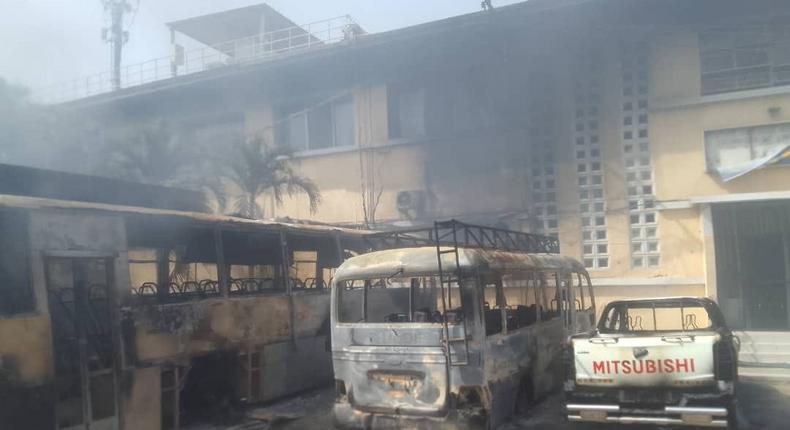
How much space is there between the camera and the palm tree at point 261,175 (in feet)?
53.5

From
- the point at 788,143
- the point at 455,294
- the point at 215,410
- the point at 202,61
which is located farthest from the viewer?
the point at 202,61

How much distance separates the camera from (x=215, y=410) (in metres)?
8.12

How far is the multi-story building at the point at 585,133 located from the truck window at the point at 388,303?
25.2ft

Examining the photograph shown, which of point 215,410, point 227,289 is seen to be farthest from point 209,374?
point 227,289

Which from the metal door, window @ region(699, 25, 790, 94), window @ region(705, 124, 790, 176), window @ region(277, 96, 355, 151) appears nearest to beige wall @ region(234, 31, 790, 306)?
window @ region(705, 124, 790, 176)

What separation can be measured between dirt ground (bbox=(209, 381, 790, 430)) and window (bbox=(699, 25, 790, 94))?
22.9ft

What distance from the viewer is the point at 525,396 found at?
7031mm

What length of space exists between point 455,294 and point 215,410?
11.8ft

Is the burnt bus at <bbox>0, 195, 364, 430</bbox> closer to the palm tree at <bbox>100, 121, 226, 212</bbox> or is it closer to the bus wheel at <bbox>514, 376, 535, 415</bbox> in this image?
the bus wheel at <bbox>514, 376, 535, 415</bbox>

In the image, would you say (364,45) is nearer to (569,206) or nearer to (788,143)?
(569,206)

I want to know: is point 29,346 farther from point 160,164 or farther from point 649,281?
point 649,281

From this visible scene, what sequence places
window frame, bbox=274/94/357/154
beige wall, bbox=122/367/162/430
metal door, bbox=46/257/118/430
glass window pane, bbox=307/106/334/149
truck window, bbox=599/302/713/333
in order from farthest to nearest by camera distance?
glass window pane, bbox=307/106/334/149, window frame, bbox=274/94/357/154, truck window, bbox=599/302/713/333, beige wall, bbox=122/367/162/430, metal door, bbox=46/257/118/430

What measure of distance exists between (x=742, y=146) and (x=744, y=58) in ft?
6.46

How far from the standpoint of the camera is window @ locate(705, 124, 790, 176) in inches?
506
